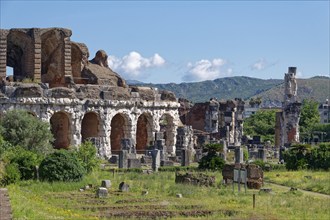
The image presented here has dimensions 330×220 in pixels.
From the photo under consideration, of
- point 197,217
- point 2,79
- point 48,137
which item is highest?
point 2,79

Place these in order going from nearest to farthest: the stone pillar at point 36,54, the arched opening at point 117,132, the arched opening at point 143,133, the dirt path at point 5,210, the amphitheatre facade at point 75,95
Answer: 1. the dirt path at point 5,210
2. the amphitheatre facade at point 75,95
3. the stone pillar at point 36,54
4. the arched opening at point 117,132
5. the arched opening at point 143,133

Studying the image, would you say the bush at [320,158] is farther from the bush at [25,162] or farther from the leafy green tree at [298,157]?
the bush at [25,162]

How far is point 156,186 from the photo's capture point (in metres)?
29.9

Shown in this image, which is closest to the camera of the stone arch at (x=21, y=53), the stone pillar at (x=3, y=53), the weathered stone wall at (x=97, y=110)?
the weathered stone wall at (x=97, y=110)

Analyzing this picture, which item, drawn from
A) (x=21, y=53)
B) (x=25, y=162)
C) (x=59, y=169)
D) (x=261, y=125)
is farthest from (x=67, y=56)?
(x=261, y=125)

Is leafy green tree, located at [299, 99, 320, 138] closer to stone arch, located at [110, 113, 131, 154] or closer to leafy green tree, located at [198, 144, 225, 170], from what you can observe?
stone arch, located at [110, 113, 131, 154]

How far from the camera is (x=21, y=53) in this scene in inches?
2133

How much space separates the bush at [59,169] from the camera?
2950cm

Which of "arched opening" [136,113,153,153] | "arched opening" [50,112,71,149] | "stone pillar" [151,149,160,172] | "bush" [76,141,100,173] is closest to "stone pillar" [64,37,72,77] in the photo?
"arched opening" [50,112,71,149]

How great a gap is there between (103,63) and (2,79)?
1394 centimetres

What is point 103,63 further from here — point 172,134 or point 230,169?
point 230,169

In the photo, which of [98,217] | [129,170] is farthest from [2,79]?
[98,217]

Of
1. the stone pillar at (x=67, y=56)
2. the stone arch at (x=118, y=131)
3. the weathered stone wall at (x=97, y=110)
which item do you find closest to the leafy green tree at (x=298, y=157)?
the weathered stone wall at (x=97, y=110)

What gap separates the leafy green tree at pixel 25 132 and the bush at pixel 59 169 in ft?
26.7
